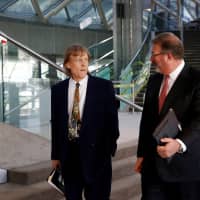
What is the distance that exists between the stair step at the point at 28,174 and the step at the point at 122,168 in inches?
30.5

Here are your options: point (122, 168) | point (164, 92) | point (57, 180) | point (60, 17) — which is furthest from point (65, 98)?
point (60, 17)

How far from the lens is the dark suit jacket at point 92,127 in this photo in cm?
276

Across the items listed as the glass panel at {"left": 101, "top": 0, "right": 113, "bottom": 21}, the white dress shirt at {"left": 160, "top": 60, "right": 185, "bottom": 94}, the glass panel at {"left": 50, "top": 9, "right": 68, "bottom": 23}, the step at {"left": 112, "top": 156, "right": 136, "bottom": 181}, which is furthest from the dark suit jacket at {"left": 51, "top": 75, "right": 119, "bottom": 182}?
the glass panel at {"left": 101, "top": 0, "right": 113, "bottom": 21}

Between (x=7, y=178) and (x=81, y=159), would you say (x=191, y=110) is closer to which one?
(x=81, y=159)

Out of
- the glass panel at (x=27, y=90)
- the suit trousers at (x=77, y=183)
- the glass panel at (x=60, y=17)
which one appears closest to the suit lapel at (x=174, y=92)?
the suit trousers at (x=77, y=183)

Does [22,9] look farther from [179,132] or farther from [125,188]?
[179,132]

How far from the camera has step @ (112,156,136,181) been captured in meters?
4.41

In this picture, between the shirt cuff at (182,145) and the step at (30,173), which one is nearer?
the shirt cuff at (182,145)

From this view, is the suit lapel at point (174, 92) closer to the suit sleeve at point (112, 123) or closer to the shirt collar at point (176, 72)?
the shirt collar at point (176, 72)

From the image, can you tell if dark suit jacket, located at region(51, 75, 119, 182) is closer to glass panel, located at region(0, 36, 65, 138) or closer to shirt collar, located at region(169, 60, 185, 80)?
shirt collar, located at region(169, 60, 185, 80)

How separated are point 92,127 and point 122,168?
1808 millimetres

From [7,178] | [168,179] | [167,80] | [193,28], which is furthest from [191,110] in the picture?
[193,28]

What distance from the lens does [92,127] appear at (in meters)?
2.79

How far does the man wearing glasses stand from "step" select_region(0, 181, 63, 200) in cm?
136
